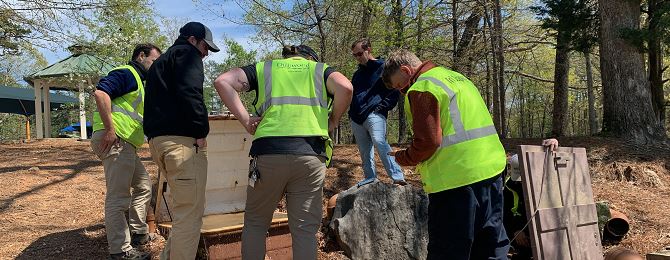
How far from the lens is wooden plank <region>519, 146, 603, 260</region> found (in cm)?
330

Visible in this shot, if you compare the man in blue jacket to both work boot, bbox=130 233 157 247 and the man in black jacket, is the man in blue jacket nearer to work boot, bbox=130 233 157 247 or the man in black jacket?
the man in black jacket

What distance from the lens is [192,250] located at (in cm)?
341

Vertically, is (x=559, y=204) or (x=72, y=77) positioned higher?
(x=72, y=77)

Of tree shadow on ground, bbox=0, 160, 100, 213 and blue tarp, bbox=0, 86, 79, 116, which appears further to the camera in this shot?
blue tarp, bbox=0, 86, 79, 116

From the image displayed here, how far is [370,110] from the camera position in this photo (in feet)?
16.1

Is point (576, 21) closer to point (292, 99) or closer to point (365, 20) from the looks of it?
point (365, 20)

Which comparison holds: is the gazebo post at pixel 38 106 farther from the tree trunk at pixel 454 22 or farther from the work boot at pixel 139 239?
the work boot at pixel 139 239

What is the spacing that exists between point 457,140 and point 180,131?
178cm

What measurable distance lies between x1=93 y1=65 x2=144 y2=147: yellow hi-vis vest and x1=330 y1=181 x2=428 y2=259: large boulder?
1838 millimetres

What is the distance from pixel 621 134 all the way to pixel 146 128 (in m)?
7.69

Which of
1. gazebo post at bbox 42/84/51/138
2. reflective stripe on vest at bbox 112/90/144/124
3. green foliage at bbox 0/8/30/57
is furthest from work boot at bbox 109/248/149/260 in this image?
gazebo post at bbox 42/84/51/138


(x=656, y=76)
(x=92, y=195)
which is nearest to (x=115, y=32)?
(x=92, y=195)

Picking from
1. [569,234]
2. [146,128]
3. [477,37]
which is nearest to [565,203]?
[569,234]

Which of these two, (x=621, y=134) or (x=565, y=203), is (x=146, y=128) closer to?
(x=565, y=203)
